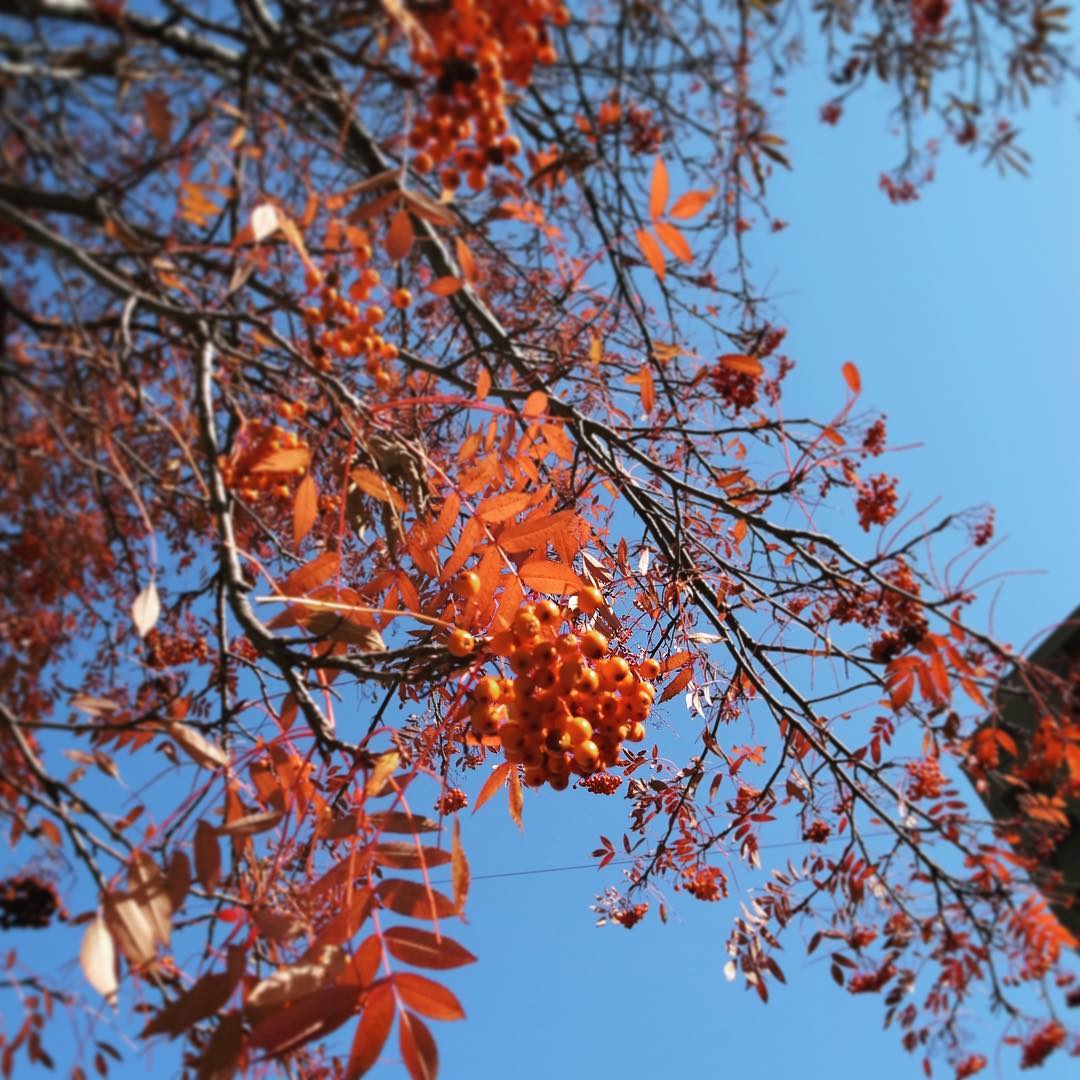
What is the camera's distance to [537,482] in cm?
260

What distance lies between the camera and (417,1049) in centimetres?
99

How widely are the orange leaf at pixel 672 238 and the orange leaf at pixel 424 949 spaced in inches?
51.6

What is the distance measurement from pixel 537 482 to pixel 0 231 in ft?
5.40

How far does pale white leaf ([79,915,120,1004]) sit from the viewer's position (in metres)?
0.95

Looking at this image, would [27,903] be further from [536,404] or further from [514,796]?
[536,404]

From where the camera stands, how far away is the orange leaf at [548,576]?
1.51 m

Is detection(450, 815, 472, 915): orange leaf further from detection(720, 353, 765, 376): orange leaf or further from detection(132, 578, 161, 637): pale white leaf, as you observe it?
detection(720, 353, 765, 376): orange leaf

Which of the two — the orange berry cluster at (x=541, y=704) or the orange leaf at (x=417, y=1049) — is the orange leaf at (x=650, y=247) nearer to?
the orange berry cluster at (x=541, y=704)

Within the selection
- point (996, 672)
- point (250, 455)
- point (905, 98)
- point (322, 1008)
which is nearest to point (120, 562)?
point (250, 455)

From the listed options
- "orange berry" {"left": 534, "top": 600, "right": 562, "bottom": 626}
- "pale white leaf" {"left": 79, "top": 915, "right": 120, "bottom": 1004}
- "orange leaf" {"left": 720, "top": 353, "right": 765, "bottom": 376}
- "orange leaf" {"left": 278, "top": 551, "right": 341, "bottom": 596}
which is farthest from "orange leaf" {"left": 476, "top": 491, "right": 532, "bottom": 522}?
"pale white leaf" {"left": 79, "top": 915, "right": 120, "bottom": 1004}

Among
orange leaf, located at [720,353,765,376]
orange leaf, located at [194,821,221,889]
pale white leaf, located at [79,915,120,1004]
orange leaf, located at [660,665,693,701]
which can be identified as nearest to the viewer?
pale white leaf, located at [79,915,120,1004]

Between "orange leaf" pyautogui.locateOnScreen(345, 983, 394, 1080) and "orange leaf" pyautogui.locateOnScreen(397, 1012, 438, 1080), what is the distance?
0.07 feet

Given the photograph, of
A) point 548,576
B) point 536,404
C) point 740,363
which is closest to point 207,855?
point 548,576

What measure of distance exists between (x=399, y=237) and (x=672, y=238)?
56cm
